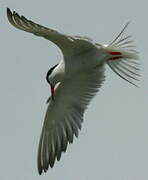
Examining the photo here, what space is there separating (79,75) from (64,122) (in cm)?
90

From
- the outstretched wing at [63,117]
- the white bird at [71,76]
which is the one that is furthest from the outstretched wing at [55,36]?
A: the outstretched wing at [63,117]

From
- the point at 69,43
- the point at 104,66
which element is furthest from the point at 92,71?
the point at 69,43

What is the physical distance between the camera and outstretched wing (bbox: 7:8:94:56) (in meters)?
9.74

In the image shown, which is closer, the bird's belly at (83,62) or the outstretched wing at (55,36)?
the outstretched wing at (55,36)

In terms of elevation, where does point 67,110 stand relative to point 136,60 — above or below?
below

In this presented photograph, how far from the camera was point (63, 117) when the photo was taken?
1195 centimetres

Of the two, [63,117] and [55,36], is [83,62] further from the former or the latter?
[63,117]

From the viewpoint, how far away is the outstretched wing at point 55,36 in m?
9.74

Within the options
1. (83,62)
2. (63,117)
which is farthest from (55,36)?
(63,117)

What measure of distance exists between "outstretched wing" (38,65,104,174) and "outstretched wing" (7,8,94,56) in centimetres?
102

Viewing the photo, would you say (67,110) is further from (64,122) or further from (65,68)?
(65,68)

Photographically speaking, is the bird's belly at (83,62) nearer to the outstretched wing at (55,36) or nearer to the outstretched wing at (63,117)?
the outstretched wing at (55,36)

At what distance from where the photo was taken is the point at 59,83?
1159cm

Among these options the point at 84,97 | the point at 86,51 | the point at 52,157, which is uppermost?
the point at 86,51
